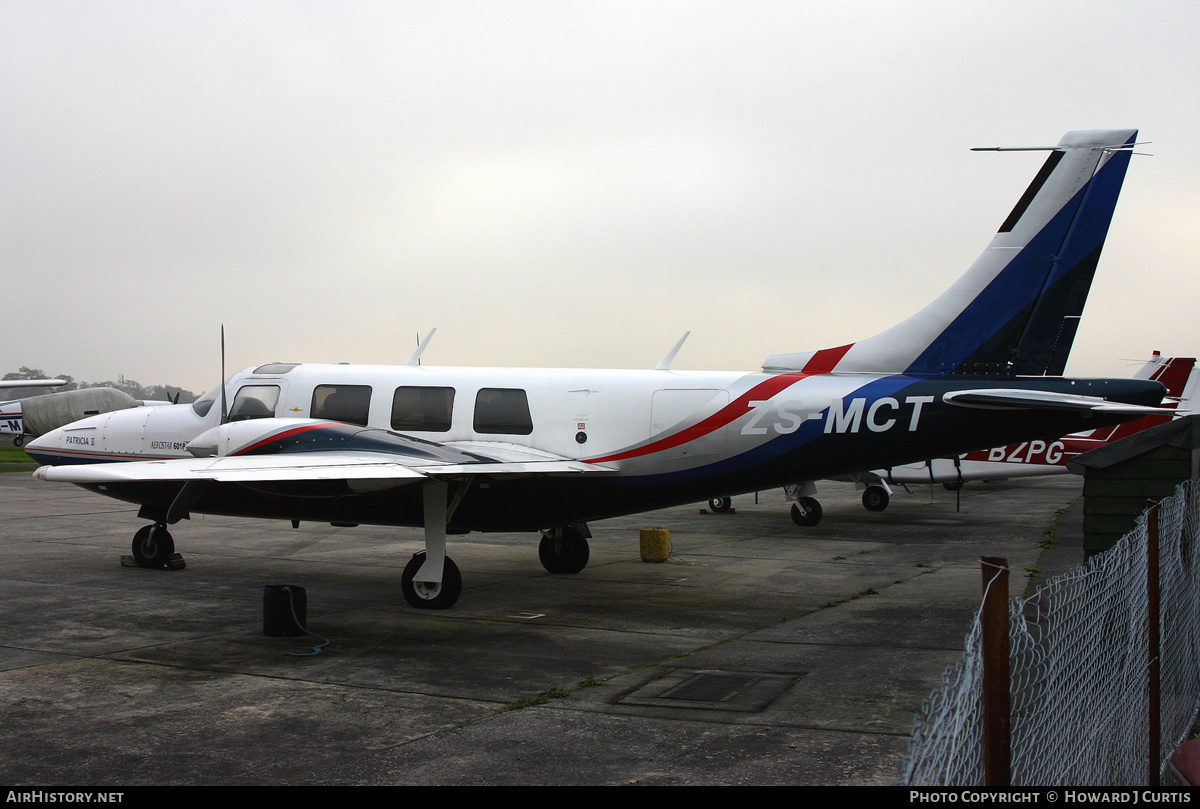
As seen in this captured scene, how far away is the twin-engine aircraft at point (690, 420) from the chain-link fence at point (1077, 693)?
4.06 m

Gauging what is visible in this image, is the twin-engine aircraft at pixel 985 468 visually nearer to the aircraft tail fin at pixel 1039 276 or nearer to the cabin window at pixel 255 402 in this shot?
the aircraft tail fin at pixel 1039 276

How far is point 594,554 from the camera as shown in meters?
14.9

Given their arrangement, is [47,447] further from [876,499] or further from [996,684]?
[876,499]

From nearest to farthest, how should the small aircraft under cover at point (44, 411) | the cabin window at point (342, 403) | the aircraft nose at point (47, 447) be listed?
the cabin window at point (342, 403) → the aircraft nose at point (47, 447) → the small aircraft under cover at point (44, 411)

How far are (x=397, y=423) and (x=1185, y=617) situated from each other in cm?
869

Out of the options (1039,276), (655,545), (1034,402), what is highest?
(1039,276)

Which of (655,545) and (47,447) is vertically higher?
(47,447)

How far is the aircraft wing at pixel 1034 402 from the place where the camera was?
29.6ft

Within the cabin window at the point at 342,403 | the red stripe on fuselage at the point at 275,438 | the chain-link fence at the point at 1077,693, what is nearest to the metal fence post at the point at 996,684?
the chain-link fence at the point at 1077,693

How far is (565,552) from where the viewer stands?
A: 12.7 metres

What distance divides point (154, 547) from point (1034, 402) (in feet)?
37.1

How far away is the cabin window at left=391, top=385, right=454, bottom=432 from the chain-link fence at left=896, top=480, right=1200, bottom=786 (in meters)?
8.05

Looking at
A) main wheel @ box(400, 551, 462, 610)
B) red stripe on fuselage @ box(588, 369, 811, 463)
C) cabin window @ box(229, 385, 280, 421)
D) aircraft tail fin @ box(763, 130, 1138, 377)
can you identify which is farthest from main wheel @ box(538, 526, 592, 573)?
aircraft tail fin @ box(763, 130, 1138, 377)

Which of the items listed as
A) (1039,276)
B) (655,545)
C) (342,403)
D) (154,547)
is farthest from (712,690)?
(154,547)
